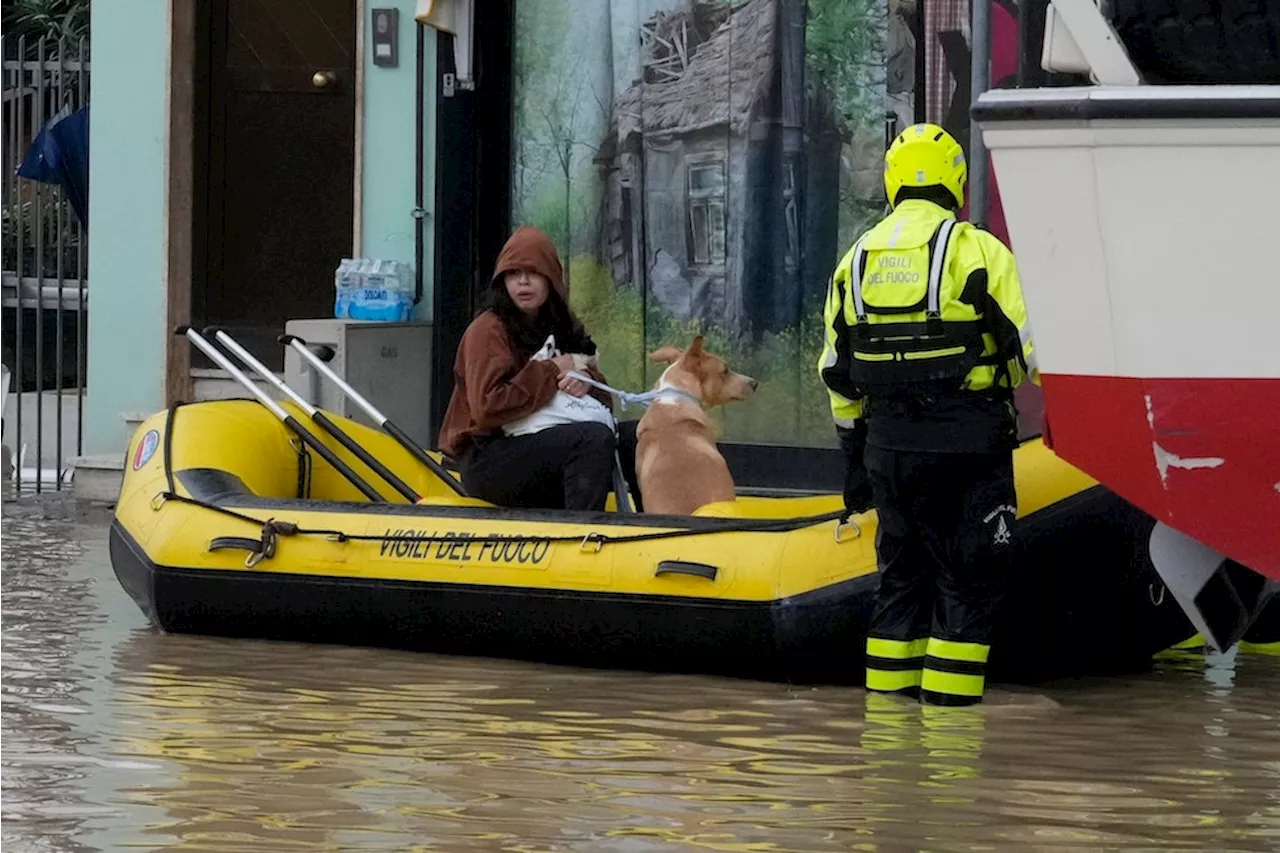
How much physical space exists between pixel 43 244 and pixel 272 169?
5.25 feet

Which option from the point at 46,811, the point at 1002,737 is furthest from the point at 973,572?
the point at 46,811

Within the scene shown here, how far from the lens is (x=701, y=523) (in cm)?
712

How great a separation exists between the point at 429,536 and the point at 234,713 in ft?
3.92

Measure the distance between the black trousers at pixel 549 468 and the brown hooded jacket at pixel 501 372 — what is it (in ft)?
0.28

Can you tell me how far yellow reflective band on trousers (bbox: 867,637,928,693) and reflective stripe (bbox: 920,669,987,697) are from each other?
12 cm

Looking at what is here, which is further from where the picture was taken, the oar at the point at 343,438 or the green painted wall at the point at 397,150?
the green painted wall at the point at 397,150

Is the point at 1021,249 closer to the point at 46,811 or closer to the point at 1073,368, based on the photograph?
the point at 1073,368

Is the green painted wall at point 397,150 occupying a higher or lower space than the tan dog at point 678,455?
higher

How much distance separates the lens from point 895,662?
6625 millimetres

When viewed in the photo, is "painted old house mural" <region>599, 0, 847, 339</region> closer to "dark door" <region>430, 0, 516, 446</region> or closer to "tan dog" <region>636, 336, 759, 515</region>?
"dark door" <region>430, 0, 516, 446</region>

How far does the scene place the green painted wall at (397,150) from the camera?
11172 mm

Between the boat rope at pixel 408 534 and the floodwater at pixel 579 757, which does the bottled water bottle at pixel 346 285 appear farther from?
the floodwater at pixel 579 757

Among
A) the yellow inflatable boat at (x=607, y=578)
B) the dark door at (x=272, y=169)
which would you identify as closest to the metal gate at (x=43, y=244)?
the dark door at (x=272, y=169)

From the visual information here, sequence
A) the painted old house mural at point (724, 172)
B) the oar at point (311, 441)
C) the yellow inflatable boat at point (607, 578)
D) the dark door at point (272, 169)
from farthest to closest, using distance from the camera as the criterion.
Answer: the dark door at point (272, 169)
the painted old house mural at point (724, 172)
the oar at point (311, 441)
the yellow inflatable boat at point (607, 578)
